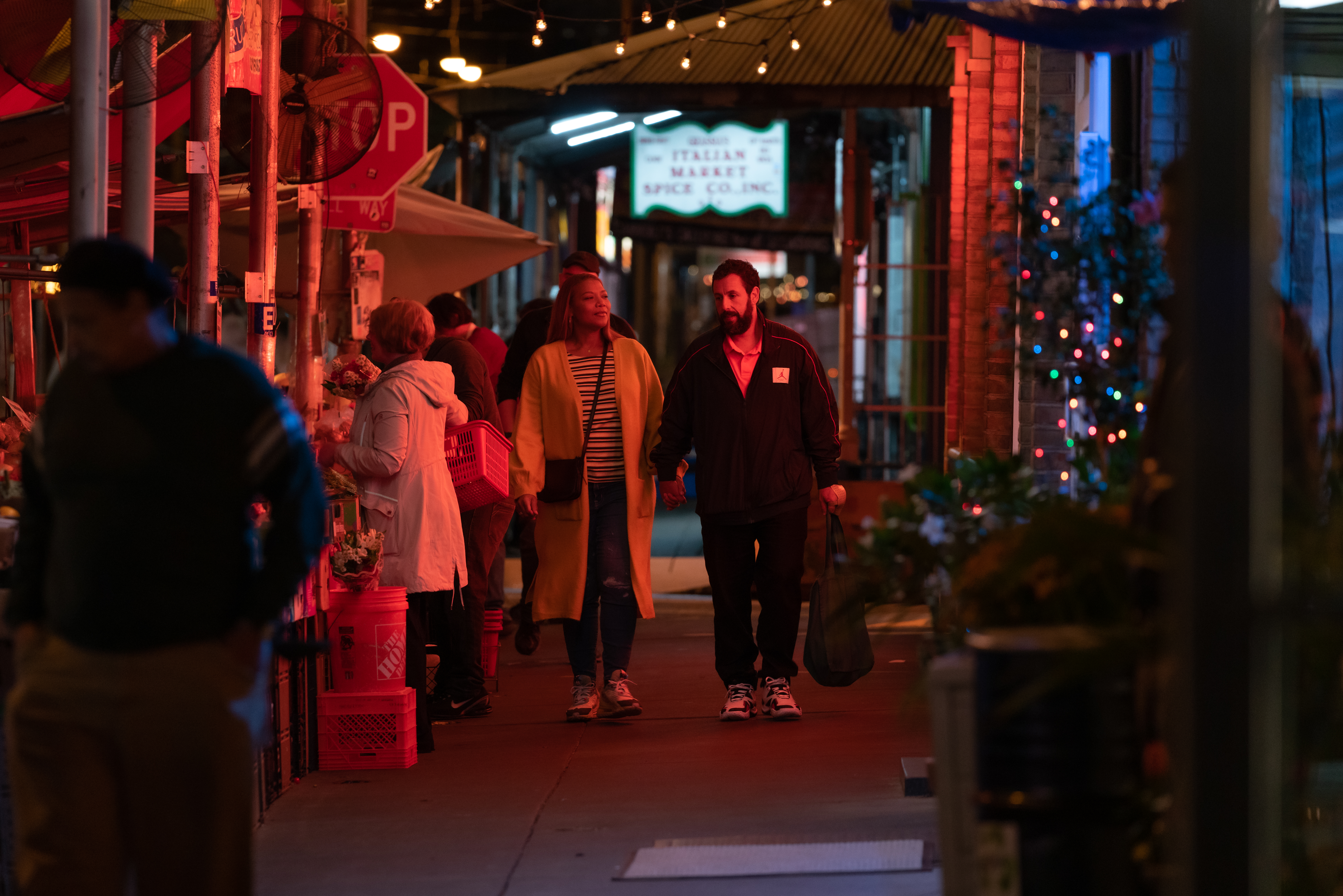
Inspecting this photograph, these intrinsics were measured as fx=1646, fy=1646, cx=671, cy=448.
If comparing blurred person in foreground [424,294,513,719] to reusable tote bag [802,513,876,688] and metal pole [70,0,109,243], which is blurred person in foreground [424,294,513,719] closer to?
reusable tote bag [802,513,876,688]

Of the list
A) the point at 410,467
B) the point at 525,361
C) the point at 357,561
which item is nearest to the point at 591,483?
the point at 410,467

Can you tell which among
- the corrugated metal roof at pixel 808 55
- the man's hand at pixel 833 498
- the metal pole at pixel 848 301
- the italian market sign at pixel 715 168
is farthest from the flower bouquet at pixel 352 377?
the italian market sign at pixel 715 168

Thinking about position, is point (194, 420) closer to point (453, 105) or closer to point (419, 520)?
point (419, 520)

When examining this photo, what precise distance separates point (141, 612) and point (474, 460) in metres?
4.29

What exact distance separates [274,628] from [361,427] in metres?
3.08

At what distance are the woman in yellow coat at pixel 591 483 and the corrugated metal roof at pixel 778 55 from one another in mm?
6492

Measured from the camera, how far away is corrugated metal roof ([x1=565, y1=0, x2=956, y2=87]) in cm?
1371

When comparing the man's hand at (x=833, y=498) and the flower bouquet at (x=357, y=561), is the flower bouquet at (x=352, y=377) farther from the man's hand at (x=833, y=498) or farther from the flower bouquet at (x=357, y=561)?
the man's hand at (x=833, y=498)

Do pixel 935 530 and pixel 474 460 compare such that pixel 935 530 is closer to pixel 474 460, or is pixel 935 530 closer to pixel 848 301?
pixel 474 460

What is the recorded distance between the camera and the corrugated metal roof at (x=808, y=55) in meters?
13.7

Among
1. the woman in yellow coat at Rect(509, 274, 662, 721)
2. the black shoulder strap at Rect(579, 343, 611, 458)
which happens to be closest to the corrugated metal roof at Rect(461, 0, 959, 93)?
the woman in yellow coat at Rect(509, 274, 662, 721)

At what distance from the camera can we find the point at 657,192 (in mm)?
17625

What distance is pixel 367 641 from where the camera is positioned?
21.7 feet

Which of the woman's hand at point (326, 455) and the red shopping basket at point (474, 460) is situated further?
the red shopping basket at point (474, 460)
